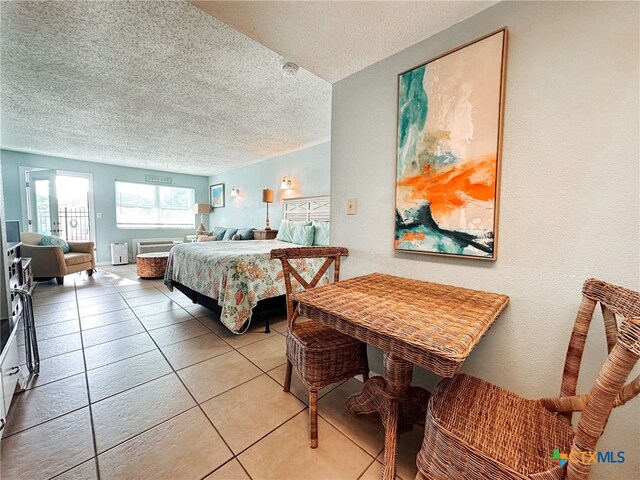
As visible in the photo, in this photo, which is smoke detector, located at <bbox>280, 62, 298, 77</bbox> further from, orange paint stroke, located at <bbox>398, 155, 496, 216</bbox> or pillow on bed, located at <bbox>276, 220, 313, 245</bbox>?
pillow on bed, located at <bbox>276, 220, 313, 245</bbox>

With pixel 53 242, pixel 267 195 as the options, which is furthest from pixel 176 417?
pixel 53 242

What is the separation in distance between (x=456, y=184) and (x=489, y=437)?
1021 millimetres

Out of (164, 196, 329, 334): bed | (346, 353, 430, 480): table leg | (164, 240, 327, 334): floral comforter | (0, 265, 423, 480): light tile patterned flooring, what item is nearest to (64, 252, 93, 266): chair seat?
(0, 265, 423, 480): light tile patterned flooring

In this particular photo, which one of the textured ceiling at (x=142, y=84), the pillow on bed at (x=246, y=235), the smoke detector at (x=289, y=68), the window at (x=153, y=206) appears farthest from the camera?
the window at (x=153, y=206)

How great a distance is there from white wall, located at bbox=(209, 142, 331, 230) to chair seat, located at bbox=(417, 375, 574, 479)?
3.62 metres

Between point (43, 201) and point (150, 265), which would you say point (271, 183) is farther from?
point (43, 201)

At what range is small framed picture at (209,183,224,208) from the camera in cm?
684

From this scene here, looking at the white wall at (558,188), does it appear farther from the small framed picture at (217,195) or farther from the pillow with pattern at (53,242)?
the small framed picture at (217,195)

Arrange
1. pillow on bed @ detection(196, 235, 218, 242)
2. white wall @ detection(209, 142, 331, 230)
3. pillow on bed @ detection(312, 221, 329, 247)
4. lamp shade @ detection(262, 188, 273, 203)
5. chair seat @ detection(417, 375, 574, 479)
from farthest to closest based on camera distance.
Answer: pillow on bed @ detection(196, 235, 218, 242), lamp shade @ detection(262, 188, 273, 203), white wall @ detection(209, 142, 331, 230), pillow on bed @ detection(312, 221, 329, 247), chair seat @ detection(417, 375, 574, 479)

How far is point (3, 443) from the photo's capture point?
3.86 feet

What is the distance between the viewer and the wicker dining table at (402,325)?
713 millimetres

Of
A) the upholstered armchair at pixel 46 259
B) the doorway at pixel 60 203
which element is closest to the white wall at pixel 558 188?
the upholstered armchair at pixel 46 259

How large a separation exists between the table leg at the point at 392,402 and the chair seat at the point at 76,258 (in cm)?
511

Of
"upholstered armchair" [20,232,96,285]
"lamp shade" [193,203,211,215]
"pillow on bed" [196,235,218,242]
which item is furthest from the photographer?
"lamp shade" [193,203,211,215]
